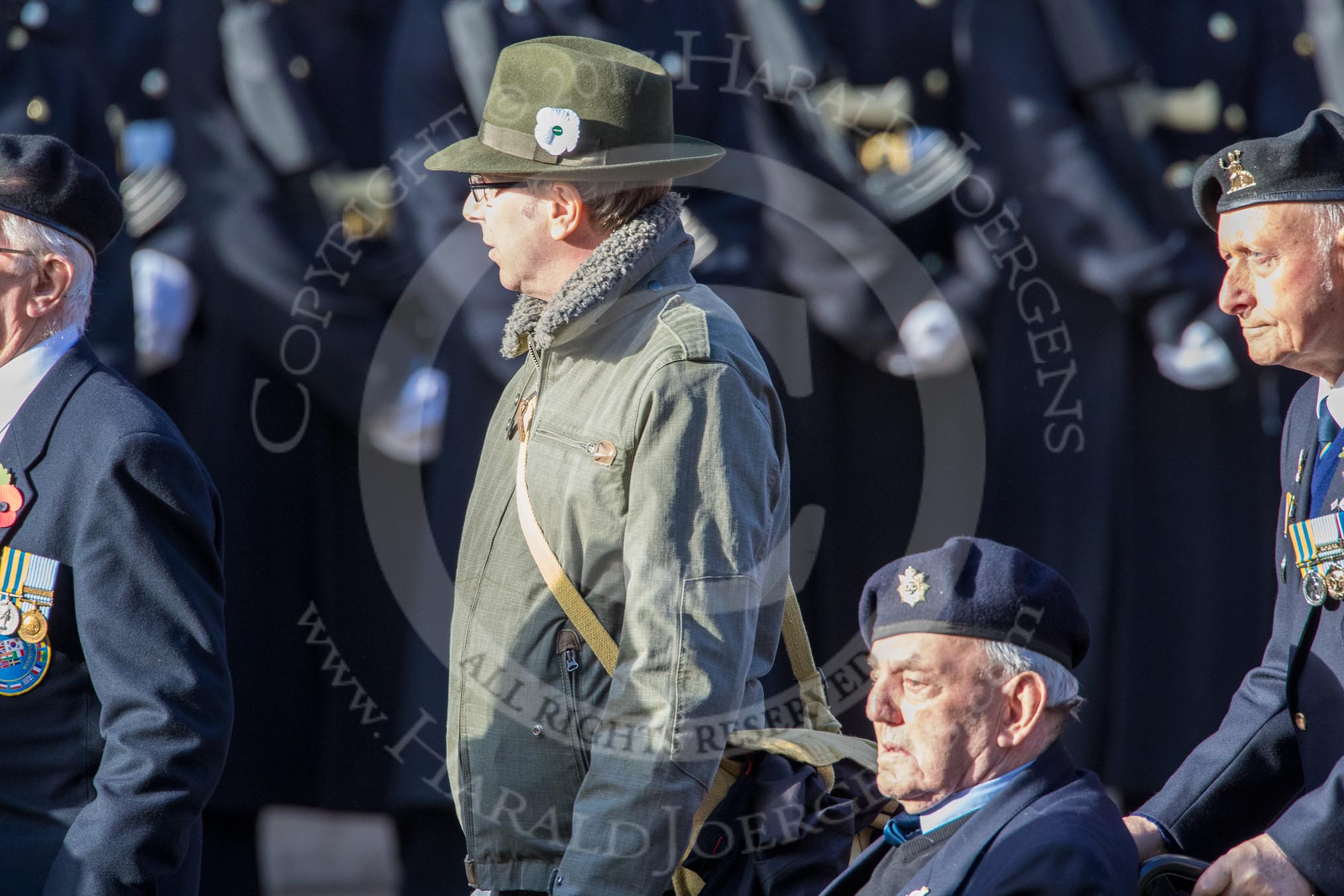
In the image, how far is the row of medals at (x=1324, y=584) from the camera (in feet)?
5.74

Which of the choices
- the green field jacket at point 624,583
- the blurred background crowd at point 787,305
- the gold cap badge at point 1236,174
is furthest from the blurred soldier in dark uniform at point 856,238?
the gold cap badge at point 1236,174

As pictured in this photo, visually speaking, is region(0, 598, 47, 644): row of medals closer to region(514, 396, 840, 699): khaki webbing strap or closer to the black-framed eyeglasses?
region(514, 396, 840, 699): khaki webbing strap

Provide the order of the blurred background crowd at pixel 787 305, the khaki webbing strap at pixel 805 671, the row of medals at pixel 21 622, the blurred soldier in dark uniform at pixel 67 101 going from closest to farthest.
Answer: the row of medals at pixel 21 622, the khaki webbing strap at pixel 805 671, the blurred soldier in dark uniform at pixel 67 101, the blurred background crowd at pixel 787 305

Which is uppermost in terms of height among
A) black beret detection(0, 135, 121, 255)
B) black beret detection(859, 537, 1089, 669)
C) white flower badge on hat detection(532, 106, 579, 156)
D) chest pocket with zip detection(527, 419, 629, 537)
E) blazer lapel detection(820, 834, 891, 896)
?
white flower badge on hat detection(532, 106, 579, 156)

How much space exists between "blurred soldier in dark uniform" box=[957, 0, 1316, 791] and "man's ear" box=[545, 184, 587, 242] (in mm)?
1351

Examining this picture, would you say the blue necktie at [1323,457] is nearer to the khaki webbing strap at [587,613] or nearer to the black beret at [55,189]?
the khaki webbing strap at [587,613]

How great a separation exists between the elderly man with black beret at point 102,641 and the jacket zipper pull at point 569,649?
366mm

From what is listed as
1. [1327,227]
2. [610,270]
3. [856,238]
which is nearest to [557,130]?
[610,270]

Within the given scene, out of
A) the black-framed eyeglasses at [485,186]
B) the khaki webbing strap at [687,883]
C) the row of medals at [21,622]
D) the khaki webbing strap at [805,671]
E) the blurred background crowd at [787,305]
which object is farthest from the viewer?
the blurred background crowd at [787,305]

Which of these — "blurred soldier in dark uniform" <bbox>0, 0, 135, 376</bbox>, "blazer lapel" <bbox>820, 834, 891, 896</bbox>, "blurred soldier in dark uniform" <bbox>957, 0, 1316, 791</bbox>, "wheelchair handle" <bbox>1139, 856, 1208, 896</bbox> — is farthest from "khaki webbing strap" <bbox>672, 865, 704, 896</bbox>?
"blurred soldier in dark uniform" <bbox>0, 0, 135, 376</bbox>

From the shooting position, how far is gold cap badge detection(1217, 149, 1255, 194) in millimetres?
1815

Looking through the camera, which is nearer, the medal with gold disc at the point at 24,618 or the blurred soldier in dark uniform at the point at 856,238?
the medal with gold disc at the point at 24,618

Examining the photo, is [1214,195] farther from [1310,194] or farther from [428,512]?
[428,512]

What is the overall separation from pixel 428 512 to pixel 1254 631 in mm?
1624
